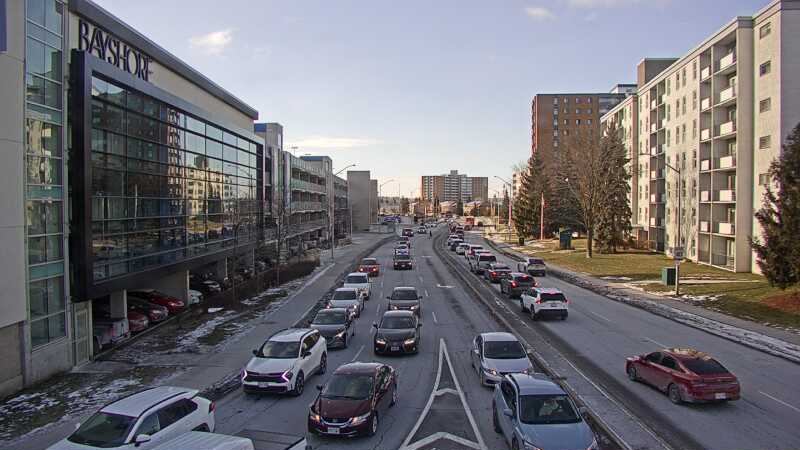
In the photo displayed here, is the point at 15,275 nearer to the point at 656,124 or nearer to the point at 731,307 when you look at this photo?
the point at 731,307

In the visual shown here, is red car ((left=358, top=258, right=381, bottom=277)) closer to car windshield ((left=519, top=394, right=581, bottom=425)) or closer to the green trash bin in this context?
the green trash bin

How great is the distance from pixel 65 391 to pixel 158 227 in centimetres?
1250

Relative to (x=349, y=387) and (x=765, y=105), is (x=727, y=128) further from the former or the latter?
(x=349, y=387)

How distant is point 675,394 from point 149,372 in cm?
1551

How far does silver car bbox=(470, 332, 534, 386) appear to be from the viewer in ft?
52.5

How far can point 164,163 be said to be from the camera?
29.3 metres

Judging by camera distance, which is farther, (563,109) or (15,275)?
(563,109)

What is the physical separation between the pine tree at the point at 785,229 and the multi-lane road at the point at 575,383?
6.33m

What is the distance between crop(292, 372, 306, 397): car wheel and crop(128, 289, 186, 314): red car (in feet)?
54.9

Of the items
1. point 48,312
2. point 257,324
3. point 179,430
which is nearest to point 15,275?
point 48,312

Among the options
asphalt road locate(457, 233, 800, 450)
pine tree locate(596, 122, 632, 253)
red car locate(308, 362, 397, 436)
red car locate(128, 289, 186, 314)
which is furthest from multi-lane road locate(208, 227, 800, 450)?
pine tree locate(596, 122, 632, 253)

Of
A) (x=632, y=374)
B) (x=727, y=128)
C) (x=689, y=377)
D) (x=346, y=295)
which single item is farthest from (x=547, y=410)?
(x=727, y=128)

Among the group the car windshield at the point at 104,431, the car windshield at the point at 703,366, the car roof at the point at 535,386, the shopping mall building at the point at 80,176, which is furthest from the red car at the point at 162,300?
the car windshield at the point at 703,366

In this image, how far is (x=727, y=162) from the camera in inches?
1852
